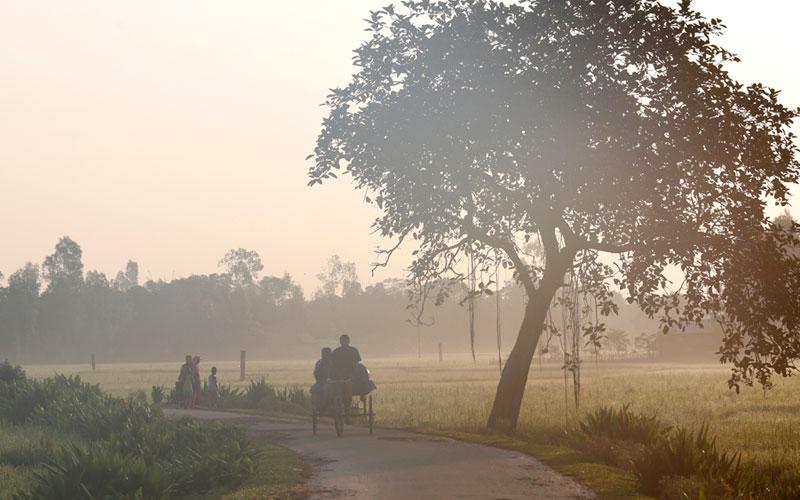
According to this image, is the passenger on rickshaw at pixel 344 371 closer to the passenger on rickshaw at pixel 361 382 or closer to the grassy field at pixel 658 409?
the passenger on rickshaw at pixel 361 382

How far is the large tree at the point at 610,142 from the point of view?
73.6ft

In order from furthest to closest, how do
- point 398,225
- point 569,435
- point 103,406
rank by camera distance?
point 103,406, point 398,225, point 569,435

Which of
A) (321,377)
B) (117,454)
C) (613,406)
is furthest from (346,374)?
(613,406)

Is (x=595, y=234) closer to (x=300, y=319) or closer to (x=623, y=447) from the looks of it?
(x=623, y=447)

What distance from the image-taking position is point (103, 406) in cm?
2961

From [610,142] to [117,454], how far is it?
12.5 metres

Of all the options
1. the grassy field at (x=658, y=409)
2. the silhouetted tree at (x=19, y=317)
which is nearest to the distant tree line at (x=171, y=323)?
the silhouetted tree at (x=19, y=317)

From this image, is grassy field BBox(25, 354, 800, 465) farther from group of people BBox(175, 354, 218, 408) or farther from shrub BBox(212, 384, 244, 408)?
group of people BBox(175, 354, 218, 408)

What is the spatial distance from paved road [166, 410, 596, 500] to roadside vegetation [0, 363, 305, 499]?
2.75 feet

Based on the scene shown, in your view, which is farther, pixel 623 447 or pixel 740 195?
pixel 740 195

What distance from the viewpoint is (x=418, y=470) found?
16.6 m

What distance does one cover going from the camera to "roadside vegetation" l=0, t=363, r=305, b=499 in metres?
16.1

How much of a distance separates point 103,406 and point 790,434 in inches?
743

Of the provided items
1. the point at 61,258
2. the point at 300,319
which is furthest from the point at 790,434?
the point at 61,258
